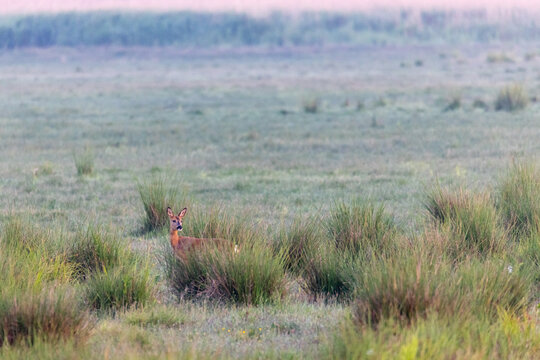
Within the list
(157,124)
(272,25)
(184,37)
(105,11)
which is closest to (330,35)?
(272,25)

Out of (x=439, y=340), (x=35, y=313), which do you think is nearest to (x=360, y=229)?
(x=439, y=340)

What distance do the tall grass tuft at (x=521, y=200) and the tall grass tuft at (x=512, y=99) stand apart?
16.6m

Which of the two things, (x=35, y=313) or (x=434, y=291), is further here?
(x=434, y=291)

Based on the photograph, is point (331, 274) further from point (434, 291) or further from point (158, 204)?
point (158, 204)

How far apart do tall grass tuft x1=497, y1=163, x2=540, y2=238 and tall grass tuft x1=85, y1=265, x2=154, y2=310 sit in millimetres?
3914

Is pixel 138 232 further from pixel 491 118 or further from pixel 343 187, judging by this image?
pixel 491 118

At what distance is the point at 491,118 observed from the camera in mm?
23750

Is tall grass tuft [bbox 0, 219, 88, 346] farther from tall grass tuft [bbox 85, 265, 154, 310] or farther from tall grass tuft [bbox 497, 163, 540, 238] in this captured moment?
tall grass tuft [bbox 497, 163, 540, 238]

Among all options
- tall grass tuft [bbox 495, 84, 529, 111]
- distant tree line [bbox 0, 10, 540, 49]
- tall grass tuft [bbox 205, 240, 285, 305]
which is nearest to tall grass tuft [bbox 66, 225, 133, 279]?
tall grass tuft [bbox 205, 240, 285, 305]

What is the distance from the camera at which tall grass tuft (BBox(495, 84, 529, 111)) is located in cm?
2597

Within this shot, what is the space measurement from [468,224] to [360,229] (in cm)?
112

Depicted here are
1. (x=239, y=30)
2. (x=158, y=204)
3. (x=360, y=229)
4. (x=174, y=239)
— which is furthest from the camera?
(x=239, y=30)

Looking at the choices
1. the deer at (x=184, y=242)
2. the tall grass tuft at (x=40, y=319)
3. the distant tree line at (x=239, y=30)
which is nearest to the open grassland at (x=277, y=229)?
the tall grass tuft at (x=40, y=319)

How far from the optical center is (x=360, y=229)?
7961 mm
